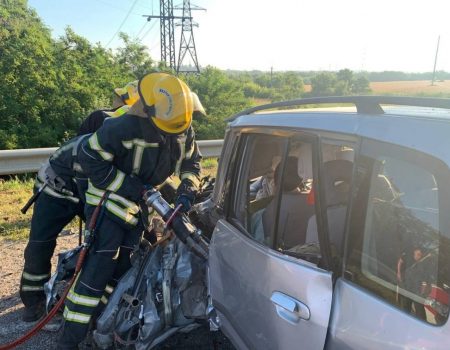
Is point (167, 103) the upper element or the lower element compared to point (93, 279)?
upper

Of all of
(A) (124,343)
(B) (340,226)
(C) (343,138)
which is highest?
(C) (343,138)

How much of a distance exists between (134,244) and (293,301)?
5.83 feet

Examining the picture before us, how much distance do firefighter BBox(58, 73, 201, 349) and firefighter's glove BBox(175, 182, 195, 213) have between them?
0.02 metres

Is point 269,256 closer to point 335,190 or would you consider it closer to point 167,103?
point 335,190

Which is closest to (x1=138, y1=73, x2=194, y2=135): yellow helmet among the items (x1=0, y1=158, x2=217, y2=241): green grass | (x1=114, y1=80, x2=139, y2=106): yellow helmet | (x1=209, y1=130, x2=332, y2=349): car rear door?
(x1=209, y1=130, x2=332, y2=349): car rear door

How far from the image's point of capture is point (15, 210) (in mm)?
5922

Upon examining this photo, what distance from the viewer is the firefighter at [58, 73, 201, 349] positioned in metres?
2.96

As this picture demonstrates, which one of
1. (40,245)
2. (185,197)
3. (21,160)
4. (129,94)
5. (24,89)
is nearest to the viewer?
(185,197)

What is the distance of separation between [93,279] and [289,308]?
168cm

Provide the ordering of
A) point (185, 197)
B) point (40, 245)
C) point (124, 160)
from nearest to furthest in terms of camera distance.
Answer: point (124, 160) < point (185, 197) < point (40, 245)

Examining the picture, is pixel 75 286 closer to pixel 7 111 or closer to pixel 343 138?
pixel 343 138

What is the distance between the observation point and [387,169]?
1.56m

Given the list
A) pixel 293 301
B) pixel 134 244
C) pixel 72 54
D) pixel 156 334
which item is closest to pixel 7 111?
pixel 72 54

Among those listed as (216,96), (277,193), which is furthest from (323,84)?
(277,193)
